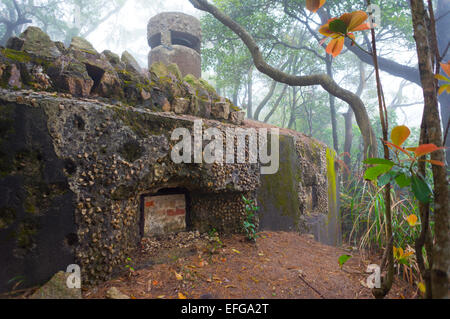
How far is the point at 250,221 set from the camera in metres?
3.12

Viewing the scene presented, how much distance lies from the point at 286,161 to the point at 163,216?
225cm

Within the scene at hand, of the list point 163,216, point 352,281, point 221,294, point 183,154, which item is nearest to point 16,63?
point 183,154

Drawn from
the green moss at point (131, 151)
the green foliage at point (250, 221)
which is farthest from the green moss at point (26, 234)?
the green foliage at point (250, 221)

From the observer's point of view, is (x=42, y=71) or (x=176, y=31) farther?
(x=176, y=31)

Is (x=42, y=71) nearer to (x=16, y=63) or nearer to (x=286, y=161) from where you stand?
(x=16, y=63)

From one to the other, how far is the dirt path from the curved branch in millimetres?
3475

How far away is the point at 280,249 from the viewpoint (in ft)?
10.1

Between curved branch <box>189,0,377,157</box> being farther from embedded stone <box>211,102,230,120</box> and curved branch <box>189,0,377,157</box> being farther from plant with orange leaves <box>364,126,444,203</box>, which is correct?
plant with orange leaves <box>364,126,444,203</box>

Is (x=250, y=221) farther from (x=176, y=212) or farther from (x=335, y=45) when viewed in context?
(x=335, y=45)

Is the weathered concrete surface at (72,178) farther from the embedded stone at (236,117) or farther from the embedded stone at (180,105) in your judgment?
the embedded stone at (236,117)

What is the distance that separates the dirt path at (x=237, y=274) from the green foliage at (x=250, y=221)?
0.11 metres

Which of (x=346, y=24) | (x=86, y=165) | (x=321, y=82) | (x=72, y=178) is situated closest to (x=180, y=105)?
(x=86, y=165)

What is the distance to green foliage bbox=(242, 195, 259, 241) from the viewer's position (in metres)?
2.98

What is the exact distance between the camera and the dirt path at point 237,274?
2023 millimetres
